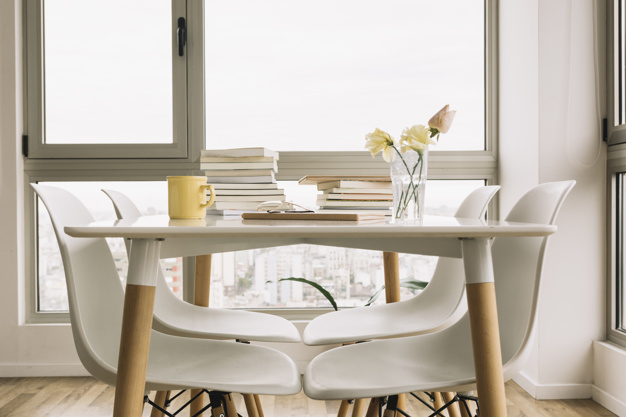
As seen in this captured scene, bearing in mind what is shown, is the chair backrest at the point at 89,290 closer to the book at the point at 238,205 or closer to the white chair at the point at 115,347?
the white chair at the point at 115,347

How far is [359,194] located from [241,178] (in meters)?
0.35

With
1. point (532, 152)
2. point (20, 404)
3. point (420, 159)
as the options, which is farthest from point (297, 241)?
point (20, 404)

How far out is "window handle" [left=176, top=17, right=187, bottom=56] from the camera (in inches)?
106

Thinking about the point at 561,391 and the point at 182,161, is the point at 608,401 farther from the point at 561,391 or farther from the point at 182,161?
the point at 182,161

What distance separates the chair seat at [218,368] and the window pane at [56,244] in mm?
1550

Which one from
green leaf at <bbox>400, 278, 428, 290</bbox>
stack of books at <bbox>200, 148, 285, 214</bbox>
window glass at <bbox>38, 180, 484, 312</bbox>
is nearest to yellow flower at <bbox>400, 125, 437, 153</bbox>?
stack of books at <bbox>200, 148, 285, 214</bbox>

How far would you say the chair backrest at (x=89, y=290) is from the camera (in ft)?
3.42

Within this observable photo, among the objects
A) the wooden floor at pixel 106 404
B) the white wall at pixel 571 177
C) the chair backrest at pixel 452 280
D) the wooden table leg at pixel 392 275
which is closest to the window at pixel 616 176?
the white wall at pixel 571 177

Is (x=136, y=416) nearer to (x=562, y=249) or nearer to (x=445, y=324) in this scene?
(x=445, y=324)

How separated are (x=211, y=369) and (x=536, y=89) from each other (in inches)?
74.7

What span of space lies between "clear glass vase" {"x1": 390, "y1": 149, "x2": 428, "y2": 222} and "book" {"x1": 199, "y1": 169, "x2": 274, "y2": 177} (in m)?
0.40

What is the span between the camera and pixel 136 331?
Result: 0.97m

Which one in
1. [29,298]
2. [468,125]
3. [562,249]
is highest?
[468,125]

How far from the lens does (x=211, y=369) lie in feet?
3.53
